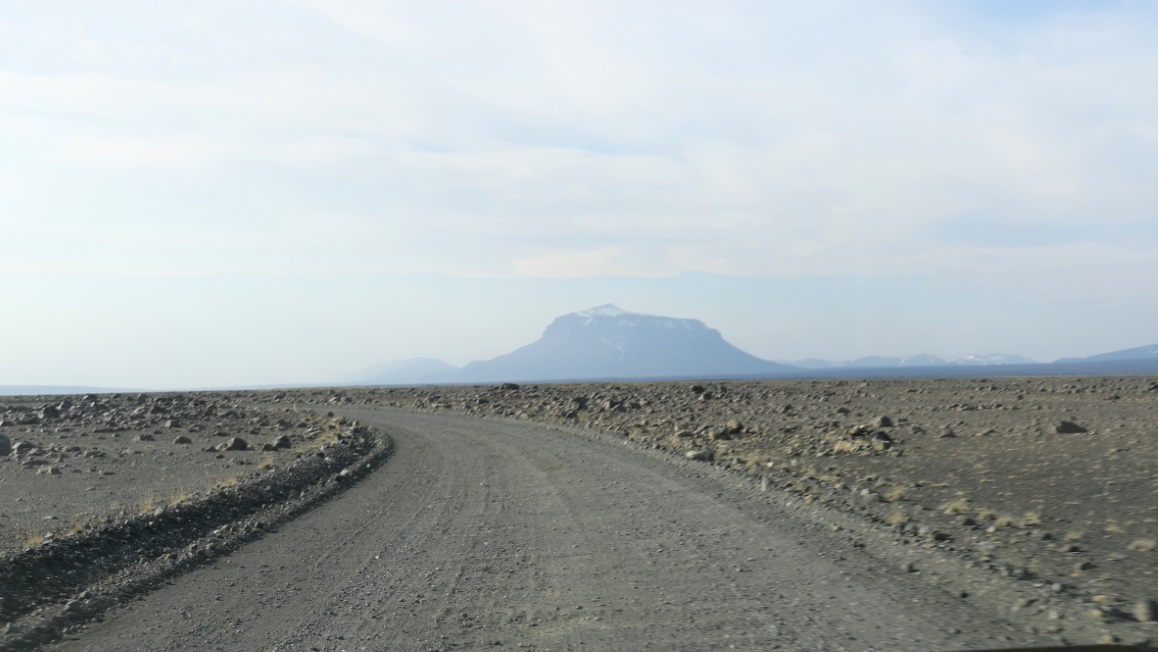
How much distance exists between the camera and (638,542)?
1120 centimetres

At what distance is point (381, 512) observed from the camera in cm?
1441

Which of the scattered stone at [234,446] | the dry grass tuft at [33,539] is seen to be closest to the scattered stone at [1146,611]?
the dry grass tuft at [33,539]

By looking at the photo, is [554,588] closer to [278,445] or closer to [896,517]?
[896,517]

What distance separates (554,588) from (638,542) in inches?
99.2

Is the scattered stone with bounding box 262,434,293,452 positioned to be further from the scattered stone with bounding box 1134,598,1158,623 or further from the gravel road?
the scattered stone with bounding box 1134,598,1158,623

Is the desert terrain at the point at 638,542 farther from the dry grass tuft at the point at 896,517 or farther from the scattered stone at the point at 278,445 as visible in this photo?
the scattered stone at the point at 278,445

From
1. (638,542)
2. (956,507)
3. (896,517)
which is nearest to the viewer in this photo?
(638,542)

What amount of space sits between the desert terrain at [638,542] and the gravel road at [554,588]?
4 centimetres

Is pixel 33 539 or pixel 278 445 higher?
pixel 278 445

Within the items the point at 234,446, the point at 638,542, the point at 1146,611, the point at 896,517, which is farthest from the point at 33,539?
the point at 234,446

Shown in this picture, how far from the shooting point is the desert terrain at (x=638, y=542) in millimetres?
7492

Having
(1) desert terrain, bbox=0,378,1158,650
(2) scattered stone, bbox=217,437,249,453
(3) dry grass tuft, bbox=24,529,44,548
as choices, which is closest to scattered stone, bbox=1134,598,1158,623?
(1) desert terrain, bbox=0,378,1158,650

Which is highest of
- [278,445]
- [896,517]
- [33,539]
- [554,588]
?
[278,445]

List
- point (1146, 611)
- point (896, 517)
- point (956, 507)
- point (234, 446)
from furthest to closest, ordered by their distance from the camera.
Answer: point (234, 446) → point (956, 507) → point (896, 517) → point (1146, 611)
